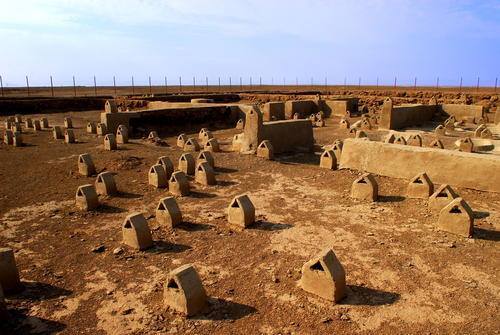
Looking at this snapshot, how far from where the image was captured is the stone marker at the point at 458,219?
5828 millimetres

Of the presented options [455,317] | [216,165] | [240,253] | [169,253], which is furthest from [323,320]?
[216,165]

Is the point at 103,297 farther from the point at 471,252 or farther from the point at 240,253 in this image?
the point at 471,252

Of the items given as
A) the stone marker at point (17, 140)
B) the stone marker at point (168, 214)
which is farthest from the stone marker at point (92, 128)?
the stone marker at point (168, 214)

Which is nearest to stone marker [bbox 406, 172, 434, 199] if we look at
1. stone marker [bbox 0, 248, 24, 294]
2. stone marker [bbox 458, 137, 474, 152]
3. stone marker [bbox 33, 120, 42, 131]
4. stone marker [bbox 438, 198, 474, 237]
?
stone marker [bbox 438, 198, 474, 237]

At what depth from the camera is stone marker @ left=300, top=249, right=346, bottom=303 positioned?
430 cm

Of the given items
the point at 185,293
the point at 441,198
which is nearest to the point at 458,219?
the point at 441,198

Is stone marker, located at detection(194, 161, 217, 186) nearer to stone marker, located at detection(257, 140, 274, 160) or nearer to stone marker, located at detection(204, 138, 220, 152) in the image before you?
stone marker, located at detection(257, 140, 274, 160)

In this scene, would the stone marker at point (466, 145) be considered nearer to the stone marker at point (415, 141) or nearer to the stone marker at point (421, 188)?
the stone marker at point (415, 141)

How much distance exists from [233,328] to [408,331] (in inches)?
68.3

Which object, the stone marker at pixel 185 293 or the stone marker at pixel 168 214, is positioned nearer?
the stone marker at pixel 185 293

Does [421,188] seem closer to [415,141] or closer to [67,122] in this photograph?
[415,141]

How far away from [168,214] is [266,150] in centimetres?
529

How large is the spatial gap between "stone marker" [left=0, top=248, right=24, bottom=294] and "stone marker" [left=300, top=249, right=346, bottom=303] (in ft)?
11.3

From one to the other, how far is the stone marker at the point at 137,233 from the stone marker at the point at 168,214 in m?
0.67
